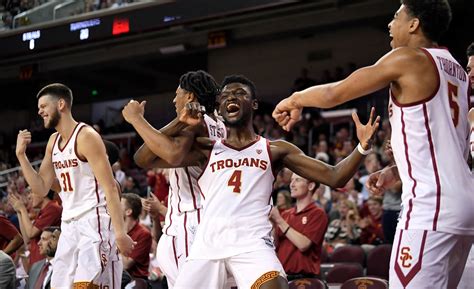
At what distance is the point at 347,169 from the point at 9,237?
507cm

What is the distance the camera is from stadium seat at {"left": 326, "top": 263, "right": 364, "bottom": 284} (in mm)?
7445

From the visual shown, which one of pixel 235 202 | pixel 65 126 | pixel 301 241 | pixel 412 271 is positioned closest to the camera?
pixel 412 271

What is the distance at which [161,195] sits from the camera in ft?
30.9

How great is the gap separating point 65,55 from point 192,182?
14.4m

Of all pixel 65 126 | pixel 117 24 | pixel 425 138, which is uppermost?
pixel 117 24

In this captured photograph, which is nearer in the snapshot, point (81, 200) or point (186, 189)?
point (186, 189)

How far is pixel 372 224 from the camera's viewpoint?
9180 mm

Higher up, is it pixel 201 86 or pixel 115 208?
pixel 201 86

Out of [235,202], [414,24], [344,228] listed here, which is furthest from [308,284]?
[414,24]

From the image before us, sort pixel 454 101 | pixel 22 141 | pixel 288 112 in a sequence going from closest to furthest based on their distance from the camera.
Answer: pixel 454 101 → pixel 288 112 → pixel 22 141

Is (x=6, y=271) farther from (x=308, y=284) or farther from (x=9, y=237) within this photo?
(x=308, y=284)

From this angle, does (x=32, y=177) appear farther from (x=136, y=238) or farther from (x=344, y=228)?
(x=344, y=228)

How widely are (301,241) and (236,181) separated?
2602mm

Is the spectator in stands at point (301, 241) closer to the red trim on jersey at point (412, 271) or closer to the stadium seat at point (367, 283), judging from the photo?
the stadium seat at point (367, 283)
